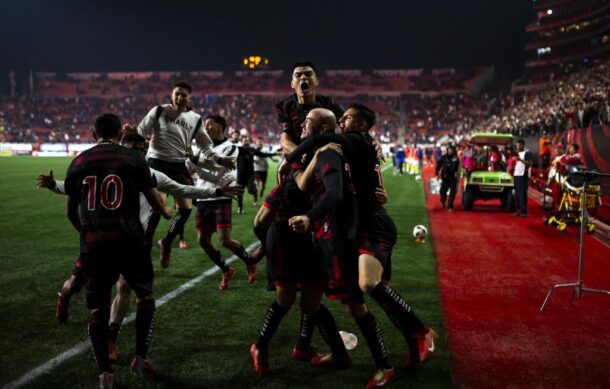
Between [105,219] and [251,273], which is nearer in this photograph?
[105,219]

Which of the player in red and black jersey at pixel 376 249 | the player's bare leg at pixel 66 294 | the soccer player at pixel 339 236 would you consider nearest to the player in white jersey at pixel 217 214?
the player's bare leg at pixel 66 294

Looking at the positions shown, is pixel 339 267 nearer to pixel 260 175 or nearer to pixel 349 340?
pixel 349 340

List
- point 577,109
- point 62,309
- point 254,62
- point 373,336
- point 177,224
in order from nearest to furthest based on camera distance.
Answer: point 373,336 < point 62,309 < point 177,224 < point 577,109 < point 254,62

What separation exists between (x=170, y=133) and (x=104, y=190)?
299 cm

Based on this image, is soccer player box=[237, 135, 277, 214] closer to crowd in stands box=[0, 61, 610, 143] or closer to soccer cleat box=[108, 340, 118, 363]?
soccer cleat box=[108, 340, 118, 363]

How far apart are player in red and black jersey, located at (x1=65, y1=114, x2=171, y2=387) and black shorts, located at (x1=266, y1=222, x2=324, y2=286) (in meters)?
0.95

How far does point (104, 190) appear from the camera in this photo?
3.55 meters

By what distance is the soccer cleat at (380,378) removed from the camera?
12.3 ft

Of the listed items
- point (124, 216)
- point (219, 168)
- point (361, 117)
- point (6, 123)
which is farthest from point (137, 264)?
point (6, 123)

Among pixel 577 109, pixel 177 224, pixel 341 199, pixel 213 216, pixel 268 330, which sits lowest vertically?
pixel 268 330

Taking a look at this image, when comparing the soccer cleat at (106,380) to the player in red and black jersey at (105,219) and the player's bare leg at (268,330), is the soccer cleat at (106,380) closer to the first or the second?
the player in red and black jersey at (105,219)

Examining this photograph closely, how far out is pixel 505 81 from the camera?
79625 mm

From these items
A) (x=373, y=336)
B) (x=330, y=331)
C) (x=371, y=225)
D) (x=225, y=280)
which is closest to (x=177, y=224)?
(x=225, y=280)

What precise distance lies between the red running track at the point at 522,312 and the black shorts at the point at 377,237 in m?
1.16
